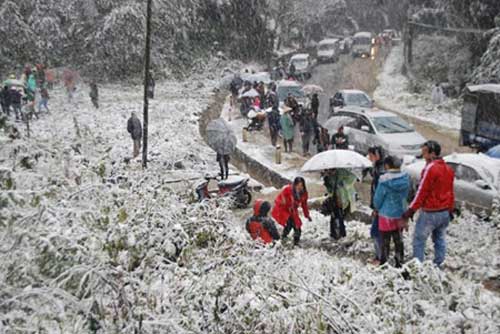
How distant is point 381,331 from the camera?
4934mm

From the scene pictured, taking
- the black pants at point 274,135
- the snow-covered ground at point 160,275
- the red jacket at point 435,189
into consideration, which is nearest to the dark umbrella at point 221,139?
the black pants at point 274,135

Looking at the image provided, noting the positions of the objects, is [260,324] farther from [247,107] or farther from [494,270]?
[247,107]

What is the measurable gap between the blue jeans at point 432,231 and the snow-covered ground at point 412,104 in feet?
62.9

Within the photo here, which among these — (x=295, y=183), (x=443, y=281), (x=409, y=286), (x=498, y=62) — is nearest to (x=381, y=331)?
(x=409, y=286)

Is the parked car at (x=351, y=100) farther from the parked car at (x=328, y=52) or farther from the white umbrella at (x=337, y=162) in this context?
the parked car at (x=328, y=52)

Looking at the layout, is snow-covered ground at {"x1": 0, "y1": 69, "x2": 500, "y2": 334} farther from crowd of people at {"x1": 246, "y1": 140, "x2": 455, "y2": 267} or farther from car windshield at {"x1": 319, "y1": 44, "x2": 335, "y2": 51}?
car windshield at {"x1": 319, "y1": 44, "x2": 335, "y2": 51}

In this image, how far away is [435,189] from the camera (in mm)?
7309

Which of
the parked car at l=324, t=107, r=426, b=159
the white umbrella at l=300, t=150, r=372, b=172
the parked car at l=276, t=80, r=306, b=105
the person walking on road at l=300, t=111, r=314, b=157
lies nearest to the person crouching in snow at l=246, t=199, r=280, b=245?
the white umbrella at l=300, t=150, r=372, b=172

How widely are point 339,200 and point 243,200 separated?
4.04 meters

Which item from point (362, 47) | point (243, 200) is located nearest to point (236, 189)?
point (243, 200)

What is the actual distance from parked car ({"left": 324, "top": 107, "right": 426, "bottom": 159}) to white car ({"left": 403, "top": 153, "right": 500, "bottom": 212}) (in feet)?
15.3

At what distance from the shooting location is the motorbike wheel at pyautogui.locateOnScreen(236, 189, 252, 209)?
13.3 meters

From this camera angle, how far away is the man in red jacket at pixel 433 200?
7.32 metres

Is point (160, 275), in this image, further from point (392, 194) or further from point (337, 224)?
point (337, 224)
